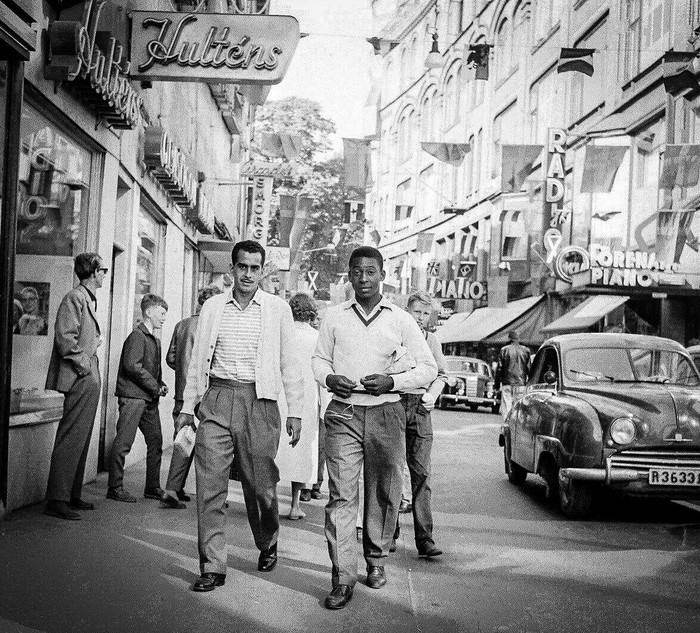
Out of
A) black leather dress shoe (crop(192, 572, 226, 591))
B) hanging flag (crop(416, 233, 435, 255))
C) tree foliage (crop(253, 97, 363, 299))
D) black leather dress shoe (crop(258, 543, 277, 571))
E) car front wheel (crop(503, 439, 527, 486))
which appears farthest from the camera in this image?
tree foliage (crop(253, 97, 363, 299))

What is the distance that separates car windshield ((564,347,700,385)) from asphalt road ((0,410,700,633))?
1.51 meters

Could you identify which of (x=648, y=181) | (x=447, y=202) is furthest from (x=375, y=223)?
(x=648, y=181)

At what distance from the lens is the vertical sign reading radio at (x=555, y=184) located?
31.1 meters

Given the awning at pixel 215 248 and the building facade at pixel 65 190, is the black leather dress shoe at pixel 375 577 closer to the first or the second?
the building facade at pixel 65 190

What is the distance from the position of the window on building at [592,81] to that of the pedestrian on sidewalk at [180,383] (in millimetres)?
22574

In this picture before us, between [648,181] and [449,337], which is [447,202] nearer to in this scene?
[449,337]

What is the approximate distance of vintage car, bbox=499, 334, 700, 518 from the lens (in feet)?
28.5

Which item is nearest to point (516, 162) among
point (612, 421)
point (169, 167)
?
point (169, 167)

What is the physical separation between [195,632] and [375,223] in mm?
63265

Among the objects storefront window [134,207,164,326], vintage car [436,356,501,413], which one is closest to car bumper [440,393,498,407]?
vintage car [436,356,501,413]

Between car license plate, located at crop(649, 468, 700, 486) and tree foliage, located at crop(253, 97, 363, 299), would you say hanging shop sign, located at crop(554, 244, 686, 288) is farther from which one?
tree foliage, located at crop(253, 97, 363, 299)

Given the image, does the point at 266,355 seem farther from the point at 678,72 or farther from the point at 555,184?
the point at 555,184

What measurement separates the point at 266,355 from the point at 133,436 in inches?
137

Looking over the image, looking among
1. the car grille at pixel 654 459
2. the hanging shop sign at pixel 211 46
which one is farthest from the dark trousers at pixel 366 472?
the hanging shop sign at pixel 211 46
